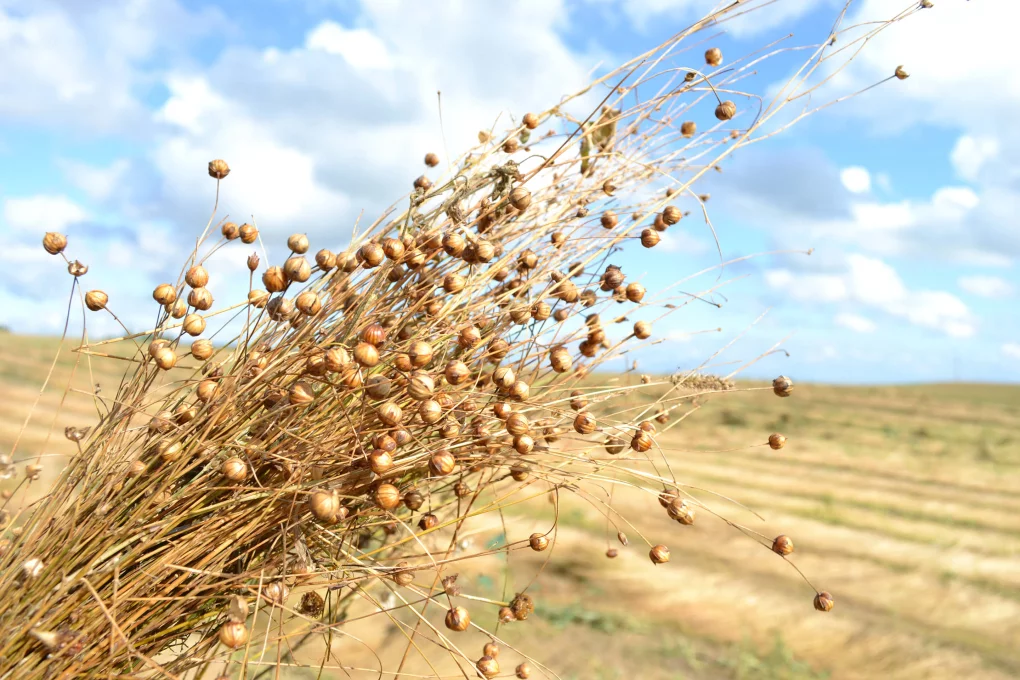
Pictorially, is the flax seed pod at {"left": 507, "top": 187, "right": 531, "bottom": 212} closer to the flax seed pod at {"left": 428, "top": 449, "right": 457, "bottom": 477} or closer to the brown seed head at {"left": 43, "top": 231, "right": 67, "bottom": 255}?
the flax seed pod at {"left": 428, "top": 449, "right": 457, "bottom": 477}

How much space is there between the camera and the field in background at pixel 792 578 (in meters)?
4.46

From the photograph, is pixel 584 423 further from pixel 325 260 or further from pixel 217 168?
pixel 217 168

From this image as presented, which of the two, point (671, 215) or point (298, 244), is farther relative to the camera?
point (671, 215)

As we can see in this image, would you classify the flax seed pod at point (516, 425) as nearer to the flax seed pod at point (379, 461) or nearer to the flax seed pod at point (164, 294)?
the flax seed pod at point (379, 461)

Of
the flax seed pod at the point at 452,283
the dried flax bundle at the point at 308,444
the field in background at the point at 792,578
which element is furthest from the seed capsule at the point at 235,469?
the field in background at the point at 792,578

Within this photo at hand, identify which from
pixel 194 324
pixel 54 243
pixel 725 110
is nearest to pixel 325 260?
pixel 194 324

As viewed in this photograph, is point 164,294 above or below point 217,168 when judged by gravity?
below

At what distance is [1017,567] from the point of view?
6801mm

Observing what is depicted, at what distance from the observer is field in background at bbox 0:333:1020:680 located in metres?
4.46

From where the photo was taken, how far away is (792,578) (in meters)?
6.07

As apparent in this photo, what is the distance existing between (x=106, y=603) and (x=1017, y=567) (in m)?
8.22

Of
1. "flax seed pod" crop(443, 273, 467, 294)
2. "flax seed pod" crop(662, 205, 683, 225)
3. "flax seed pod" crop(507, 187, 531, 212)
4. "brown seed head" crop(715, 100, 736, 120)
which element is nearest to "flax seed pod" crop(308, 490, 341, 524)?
"flax seed pod" crop(443, 273, 467, 294)

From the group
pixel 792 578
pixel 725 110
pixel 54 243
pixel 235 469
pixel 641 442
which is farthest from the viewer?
pixel 792 578

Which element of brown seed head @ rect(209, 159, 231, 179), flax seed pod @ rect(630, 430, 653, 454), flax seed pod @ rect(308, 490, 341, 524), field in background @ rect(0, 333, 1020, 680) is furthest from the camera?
field in background @ rect(0, 333, 1020, 680)
